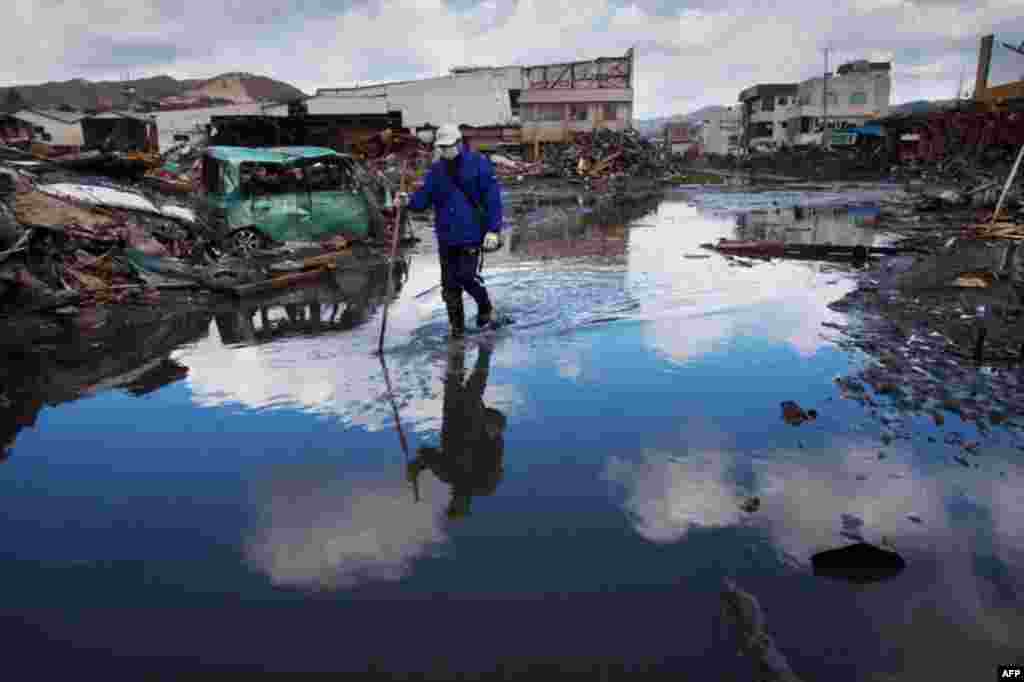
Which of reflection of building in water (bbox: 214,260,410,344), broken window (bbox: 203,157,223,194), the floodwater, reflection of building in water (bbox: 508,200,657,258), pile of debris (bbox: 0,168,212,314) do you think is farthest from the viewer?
reflection of building in water (bbox: 508,200,657,258)

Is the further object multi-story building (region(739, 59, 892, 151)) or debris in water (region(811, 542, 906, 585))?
multi-story building (region(739, 59, 892, 151))

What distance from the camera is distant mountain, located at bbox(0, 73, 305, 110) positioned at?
73.6m

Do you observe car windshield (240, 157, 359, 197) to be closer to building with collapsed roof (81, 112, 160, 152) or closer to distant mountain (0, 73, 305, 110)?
building with collapsed roof (81, 112, 160, 152)

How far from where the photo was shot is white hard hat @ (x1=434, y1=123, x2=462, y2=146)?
596 cm

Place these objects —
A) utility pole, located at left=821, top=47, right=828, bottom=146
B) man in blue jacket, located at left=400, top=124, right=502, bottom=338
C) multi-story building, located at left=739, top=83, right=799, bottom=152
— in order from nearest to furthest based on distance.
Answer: man in blue jacket, located at left=400, top=124, right=502, bottom=338 < utility pole, located at left=821, top=47, right=828, bottom=146 < multi-story building, located at left=739, top=83, right=799, bottom=152

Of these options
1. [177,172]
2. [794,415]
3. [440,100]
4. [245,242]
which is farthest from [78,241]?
[440,100]

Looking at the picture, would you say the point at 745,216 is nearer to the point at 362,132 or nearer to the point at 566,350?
the point at 566,350

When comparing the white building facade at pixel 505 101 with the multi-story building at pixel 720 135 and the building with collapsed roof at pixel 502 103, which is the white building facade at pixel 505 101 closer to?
the building with collapsed roof at pixel 502 103

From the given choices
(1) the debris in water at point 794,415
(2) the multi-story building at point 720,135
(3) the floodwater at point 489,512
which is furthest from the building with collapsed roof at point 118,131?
(2) the multi-story building at point 720,135

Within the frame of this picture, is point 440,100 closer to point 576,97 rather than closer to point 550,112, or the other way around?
point 550,112

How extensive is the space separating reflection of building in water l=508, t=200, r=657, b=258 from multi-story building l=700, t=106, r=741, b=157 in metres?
65.0

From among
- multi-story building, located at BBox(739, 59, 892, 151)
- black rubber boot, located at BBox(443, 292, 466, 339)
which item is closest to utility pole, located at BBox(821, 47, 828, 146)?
multi-story building, located at BBox(739, 59, 892, 151)

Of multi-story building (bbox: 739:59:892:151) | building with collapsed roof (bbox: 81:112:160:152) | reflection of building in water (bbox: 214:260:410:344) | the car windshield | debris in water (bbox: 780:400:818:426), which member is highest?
multi-story building (bbox: 739:59:892:151)

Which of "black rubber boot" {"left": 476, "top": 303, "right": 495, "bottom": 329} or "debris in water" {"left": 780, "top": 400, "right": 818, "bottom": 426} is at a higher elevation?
"black rubber boot" {"left": 476, "top": 303, "right": 495, "bottom": 329}
